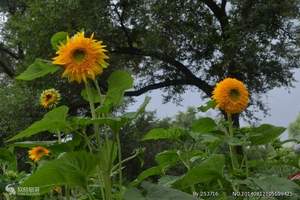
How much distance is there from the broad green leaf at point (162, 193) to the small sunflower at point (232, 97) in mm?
610

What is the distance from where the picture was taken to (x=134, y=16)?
13.7m

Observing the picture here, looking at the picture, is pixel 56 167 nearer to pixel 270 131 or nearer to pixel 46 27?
pixel 270 131

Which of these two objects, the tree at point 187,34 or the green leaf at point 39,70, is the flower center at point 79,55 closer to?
the green leaf at point 39,70

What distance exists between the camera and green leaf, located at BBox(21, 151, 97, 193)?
107 cm

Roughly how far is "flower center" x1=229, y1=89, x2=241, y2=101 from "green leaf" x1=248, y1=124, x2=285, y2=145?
12cm

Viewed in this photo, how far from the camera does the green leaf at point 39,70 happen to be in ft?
4.20

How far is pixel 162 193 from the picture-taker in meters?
1.13

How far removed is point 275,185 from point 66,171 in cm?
56

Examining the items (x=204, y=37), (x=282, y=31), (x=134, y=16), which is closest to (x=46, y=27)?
(x=134, y=16)

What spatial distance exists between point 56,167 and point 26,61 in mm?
12492

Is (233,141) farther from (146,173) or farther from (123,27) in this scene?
(123,27)

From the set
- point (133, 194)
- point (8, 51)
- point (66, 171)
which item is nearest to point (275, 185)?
point (133, 194)

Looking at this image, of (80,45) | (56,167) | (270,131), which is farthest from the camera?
(270,131)

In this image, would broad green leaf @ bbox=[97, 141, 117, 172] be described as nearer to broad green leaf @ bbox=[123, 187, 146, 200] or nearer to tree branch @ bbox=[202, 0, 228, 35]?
broad green leaf @ bbox=[123, 187, 146, 200]
